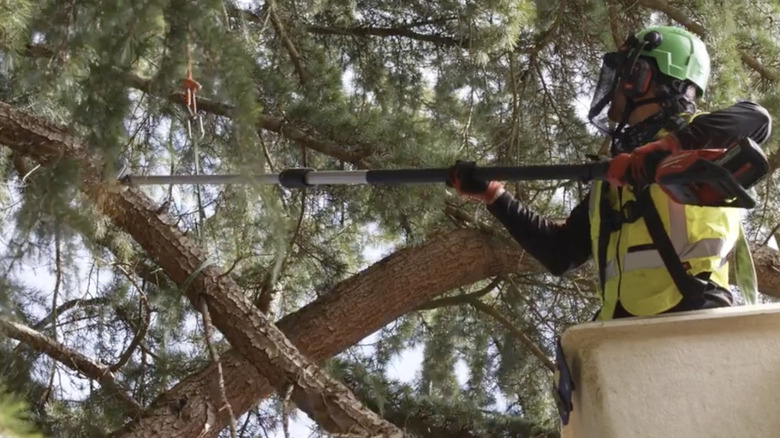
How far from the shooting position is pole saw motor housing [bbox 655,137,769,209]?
6.18ft

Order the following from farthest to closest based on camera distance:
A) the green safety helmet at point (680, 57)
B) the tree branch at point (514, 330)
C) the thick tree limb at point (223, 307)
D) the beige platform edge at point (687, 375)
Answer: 1. the tree branch at point (514, 330)
2. the thick tree limb at point (223, 307)
3. the green safety helmet at point (680, 57)
4. the beige platform edge at point (687, 375)

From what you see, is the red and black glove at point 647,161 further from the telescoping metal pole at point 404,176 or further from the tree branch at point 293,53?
the tree branch at point 293,53

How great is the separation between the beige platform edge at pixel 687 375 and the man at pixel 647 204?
308 millimetres

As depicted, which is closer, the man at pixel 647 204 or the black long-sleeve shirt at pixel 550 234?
the man at pixel 647 204

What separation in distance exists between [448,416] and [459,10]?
177cm

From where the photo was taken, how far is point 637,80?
255cm

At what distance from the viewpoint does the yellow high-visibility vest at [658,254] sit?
2.20 metres

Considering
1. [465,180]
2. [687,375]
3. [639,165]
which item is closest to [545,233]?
[465,180]

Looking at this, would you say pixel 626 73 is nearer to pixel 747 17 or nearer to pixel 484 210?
pixel 484 210

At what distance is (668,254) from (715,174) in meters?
0.35

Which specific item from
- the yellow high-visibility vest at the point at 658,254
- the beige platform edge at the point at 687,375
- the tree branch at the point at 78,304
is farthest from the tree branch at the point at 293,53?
the beige platform edge at the point at 687,375

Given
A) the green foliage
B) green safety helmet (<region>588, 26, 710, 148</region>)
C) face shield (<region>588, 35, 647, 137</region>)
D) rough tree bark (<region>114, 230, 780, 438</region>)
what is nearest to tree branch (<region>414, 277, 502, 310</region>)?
rough tree bark (<region>114, 230, 780, 438</region>)

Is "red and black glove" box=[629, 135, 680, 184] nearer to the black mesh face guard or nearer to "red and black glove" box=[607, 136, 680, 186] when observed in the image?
"red and black glove" box=[607, 136, 680, 186]

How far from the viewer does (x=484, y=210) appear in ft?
11.8
